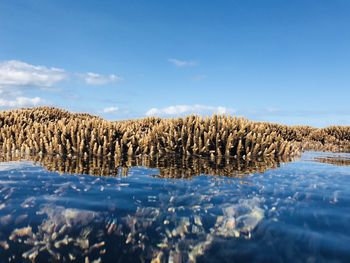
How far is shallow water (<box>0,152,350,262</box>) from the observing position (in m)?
3.60

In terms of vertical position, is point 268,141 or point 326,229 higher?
point 268,141

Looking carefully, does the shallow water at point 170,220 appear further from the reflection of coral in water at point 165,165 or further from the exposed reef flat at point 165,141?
the exposed reef flat at point 165,141

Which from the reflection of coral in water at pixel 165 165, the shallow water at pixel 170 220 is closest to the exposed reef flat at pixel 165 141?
the reflection of coral in water at pixel 165 165

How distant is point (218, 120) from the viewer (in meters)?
11.7

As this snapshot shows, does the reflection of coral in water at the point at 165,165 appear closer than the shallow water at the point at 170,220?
No

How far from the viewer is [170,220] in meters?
4.43

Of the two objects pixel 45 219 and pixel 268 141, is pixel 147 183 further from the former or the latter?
pixel 268 141

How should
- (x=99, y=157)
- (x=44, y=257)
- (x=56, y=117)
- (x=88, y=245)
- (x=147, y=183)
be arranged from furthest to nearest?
(x=56, y=117) < (x=99, y=157) < (x=147, y=183) < (x=88, y=245) < (x=44, y=257)

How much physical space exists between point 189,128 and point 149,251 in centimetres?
789

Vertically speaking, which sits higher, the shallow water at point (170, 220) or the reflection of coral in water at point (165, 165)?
the reflection of coral in water at point (165, 165)

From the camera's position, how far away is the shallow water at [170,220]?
3602mm

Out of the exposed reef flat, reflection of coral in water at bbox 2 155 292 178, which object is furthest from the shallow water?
the exposed reef flat

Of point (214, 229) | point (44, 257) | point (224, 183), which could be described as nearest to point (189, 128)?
point (224, 183)

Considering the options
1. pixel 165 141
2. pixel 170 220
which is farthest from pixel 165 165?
pixel 170 220
